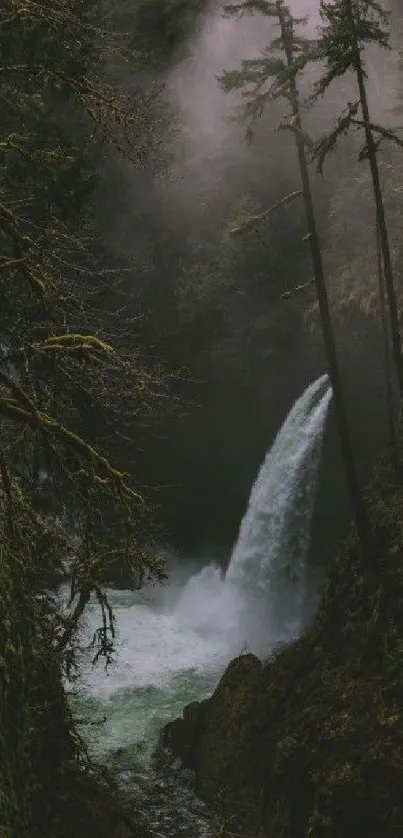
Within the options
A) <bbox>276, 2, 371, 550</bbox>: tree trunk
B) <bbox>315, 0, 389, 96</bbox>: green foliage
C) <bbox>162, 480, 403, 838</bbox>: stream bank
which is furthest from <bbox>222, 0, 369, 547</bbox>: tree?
<bbox>162, 480, 403, 838</bbox>: stream bank

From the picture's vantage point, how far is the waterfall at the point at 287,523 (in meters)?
17.0

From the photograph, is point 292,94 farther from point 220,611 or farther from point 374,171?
point 220,611

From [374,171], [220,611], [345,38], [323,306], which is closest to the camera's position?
[345,38]

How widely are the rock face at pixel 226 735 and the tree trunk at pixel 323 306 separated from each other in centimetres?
321

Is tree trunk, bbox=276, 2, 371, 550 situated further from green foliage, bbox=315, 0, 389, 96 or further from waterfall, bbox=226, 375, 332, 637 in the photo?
waterfall, bbox=226, 375, 332, 637

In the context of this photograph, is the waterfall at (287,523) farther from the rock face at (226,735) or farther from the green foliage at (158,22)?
the green foliage at (158,22)

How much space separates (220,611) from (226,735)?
6.04 meters

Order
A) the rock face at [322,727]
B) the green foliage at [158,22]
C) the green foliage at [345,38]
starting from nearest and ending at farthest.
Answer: the rock face at [322,727]
the green foliage at [345,38]
the green foliage at [158,22]

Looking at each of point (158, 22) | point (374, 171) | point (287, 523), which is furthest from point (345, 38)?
point (158, 22)

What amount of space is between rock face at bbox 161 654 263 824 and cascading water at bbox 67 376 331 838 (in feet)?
3.53

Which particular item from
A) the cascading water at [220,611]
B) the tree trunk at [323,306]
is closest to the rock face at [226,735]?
the cascading water at [220,611]

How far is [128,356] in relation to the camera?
18.9 ft

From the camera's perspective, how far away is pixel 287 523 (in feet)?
56.9

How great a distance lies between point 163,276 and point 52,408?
1938cm
